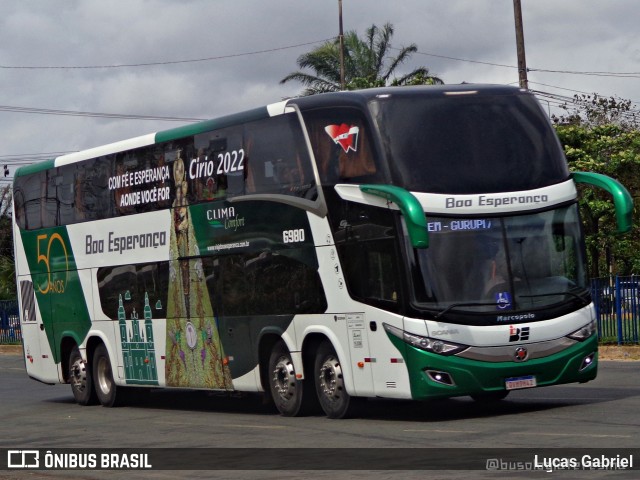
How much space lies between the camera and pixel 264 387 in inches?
737

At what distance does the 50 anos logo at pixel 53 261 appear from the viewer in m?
23.7

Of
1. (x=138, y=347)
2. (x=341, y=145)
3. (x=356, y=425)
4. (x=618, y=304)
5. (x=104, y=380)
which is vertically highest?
(x=341, y=145)

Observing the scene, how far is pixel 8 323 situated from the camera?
2013 inches

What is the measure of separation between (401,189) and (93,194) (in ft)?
27.8

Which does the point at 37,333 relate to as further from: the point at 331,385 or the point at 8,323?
the point at 8,323

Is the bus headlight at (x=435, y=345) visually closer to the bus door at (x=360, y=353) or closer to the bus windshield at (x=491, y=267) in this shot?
the bus windshield at (x=491, y=267)

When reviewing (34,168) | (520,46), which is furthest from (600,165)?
(34,168)

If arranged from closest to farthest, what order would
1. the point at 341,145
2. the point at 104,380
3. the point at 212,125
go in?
the point at 341,145, the point at 212,125, the point at 104,380

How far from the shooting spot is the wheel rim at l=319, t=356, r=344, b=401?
17.0 meters

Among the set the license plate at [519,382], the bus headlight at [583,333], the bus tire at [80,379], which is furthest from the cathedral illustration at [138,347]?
the bus headlight at [583,333]

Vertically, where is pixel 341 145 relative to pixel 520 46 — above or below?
below

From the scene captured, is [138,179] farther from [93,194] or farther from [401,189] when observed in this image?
[401,189]

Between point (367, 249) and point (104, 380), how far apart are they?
8205 millimetres

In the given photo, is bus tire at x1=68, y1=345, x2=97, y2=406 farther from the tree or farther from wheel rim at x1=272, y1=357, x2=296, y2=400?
the tree
